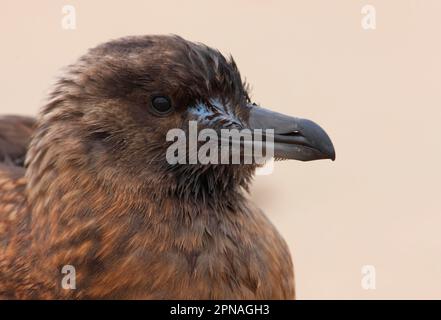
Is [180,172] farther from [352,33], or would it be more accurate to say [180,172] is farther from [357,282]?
[352,33]

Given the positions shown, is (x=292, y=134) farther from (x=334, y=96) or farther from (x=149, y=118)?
(x=334, y=96)

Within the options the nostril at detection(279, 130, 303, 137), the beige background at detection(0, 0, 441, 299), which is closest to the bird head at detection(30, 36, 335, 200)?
the nostril at detection(279, 130, 303, 137)

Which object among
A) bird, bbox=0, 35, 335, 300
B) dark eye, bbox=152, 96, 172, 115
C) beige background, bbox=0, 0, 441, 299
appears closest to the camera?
bird, bbox=0, 35, 335, 300

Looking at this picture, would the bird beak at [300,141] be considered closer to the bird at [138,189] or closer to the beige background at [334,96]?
the bird at [138,189]

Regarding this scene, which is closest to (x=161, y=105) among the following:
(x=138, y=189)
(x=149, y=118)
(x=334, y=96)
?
(x=149, y=118)

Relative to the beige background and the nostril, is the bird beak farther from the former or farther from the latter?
the beige background

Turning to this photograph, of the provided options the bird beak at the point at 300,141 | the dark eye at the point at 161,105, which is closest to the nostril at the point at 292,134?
the bird beak at the point at 300,141
